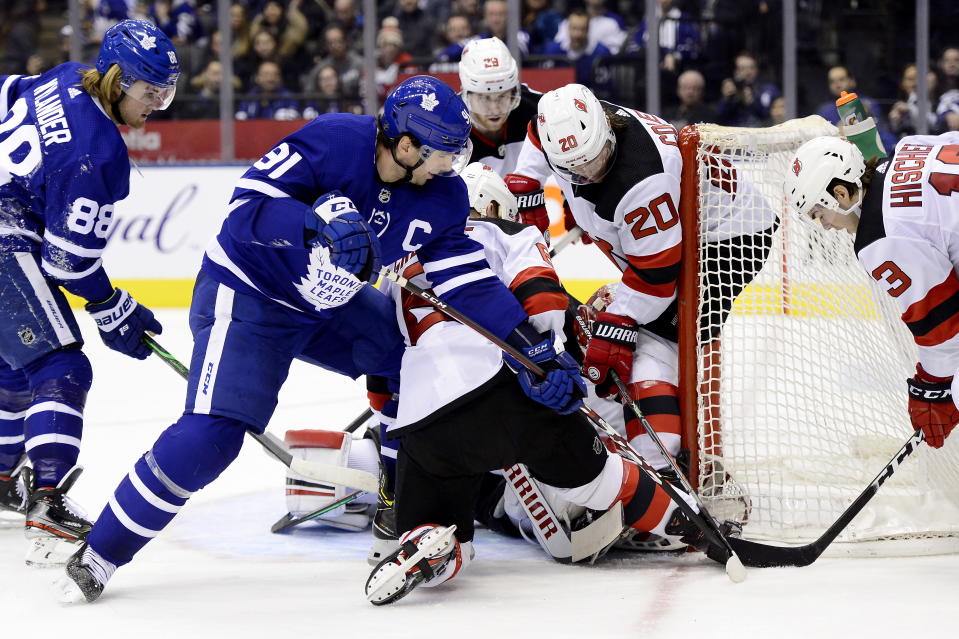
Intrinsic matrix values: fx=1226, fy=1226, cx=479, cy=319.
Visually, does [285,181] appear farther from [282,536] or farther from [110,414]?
[110,414]

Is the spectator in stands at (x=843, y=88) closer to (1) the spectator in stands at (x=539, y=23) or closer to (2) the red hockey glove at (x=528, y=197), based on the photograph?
(1) the spectator in stands at (x=539, y=23)

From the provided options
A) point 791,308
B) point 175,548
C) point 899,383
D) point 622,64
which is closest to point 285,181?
point 175,548

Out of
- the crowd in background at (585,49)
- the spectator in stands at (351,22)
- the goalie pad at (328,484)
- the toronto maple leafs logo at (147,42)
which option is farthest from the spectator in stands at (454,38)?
the toronto maple leafs logo at (147,42)

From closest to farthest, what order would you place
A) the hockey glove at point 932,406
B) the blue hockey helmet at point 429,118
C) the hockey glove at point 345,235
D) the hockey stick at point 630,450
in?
the hockey glove at point 345,235, the blue hockey helmet at point 429,118, the hockey stick at point 630,450, the hockey glove at point 932,406

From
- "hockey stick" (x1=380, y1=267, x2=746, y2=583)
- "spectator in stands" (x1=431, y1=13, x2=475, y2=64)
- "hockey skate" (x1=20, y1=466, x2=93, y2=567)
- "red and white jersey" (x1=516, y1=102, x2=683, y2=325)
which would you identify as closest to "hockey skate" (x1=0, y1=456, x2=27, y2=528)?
"hockey skate" (x1=20, y1=466, x2=93, y2=567)

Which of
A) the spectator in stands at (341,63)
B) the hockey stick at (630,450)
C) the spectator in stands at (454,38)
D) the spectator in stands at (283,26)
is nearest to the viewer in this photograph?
the hockey stick at (630,450)

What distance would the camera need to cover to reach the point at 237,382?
249 centimetres

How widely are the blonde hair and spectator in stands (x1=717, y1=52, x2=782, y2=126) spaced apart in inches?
176

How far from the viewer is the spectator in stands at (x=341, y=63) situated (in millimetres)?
7129

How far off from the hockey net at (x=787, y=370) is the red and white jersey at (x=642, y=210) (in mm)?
69

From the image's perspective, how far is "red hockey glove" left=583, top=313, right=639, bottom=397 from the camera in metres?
3.03

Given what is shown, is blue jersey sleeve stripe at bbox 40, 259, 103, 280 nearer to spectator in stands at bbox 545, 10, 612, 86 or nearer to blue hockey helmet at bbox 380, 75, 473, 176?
blue hockey helmet at bbox 380, 75, 473, 176

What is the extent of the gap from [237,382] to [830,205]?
50.5 inches

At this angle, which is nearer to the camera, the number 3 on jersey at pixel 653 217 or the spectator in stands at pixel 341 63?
the number 3 on jersey at pixel 653 217
